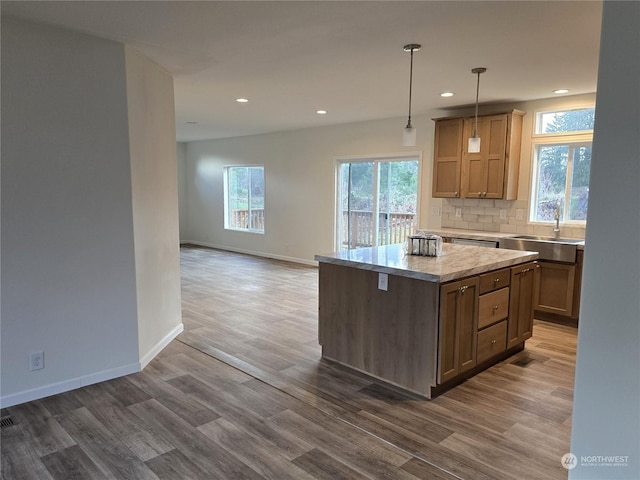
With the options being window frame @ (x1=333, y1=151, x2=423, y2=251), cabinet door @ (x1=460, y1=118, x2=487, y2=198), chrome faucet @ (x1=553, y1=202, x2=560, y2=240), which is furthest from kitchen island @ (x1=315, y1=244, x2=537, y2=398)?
window frame @ (x1=333, y1=151, x2=423, y2=251)

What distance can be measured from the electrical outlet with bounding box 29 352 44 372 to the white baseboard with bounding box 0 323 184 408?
145 millimetres

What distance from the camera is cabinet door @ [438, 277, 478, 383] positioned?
2852 mm

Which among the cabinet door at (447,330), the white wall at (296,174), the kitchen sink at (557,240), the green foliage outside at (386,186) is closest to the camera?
the cabinet door at (447,330)

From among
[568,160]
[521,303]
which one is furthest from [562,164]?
[521,303]

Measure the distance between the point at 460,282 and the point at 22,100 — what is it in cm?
305

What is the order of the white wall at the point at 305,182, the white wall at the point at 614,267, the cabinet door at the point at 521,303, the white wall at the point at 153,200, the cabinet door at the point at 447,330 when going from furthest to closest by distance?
1. the white wall at the point at 305,182
2. the cabinet door at the point at 521,303
3. the white wall at the point at 153,200
4. the cabinet door at the point at 447,330
5. the white wall at the point at 614,267

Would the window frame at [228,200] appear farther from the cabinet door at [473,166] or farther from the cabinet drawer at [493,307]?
the cabinet drawer at [493,307]

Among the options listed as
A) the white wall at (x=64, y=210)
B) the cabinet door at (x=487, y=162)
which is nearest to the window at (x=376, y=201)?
the cabinet door at (x=487, y=162)

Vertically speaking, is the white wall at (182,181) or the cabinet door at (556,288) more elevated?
the white wall at (182,181)

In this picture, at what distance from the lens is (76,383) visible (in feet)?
10.0

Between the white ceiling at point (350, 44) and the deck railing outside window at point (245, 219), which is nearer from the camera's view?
the white ceiling at point (350, 44)

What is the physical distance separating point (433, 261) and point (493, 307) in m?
0.61

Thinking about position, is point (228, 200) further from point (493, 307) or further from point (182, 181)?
point (493, 307)

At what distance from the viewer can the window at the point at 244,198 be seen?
9.00 m
